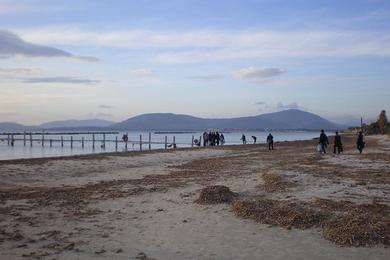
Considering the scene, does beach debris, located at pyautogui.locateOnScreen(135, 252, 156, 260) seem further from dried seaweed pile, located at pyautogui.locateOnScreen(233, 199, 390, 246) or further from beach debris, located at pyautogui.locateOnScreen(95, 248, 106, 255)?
dried seaweed pile, located at pyautogui.locateOnScreen(233, 199, 390, 246)

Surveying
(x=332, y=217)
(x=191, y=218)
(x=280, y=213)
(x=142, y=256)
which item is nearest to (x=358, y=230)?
(x=332, y=217)

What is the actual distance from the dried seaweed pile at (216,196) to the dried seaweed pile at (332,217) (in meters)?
0.66

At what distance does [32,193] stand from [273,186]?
722cm

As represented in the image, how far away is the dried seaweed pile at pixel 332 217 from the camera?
8438mm

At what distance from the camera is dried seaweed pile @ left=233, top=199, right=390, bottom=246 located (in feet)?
27.7

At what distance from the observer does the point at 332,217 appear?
988 cm

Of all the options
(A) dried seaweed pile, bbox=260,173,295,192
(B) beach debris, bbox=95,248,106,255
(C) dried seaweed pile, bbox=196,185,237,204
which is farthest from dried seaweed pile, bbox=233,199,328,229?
(B) beach debris, bbox=95,248,106,255

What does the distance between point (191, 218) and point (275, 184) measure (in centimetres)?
464

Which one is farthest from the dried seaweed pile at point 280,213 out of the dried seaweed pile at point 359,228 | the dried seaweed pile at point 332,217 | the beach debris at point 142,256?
the beach debris at point 142,256

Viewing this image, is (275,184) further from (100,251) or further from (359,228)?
Result: (100,251)

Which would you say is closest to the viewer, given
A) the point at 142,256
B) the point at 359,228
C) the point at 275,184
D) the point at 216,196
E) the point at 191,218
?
the point at 142,256

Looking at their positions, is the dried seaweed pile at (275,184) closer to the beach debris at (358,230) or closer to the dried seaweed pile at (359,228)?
the dried seaweed pile at (359,228)

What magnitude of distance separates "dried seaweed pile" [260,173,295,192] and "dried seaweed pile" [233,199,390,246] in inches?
74.9

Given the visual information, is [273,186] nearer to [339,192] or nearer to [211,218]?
[339,192]
